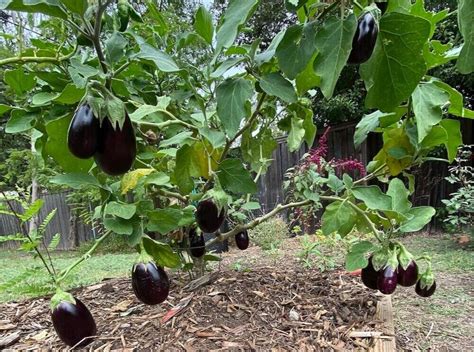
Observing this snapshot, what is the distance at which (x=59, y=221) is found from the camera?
5836 millimetres

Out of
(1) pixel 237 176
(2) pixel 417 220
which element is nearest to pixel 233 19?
(1) pixel 237 176

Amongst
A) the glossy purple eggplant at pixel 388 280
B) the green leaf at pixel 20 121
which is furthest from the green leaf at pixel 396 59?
the green leaf at pixel 20 121

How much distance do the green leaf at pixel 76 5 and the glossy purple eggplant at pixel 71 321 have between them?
1.29 feet

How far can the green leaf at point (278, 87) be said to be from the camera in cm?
40

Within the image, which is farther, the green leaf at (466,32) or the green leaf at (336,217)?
the green leaf at (336,217)

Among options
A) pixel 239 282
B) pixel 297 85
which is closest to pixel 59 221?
pixel 239 282

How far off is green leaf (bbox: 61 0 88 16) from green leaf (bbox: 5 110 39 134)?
30 centimetres

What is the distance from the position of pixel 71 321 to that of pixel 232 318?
0.35 metres

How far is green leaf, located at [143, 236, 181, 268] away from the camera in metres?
0.55

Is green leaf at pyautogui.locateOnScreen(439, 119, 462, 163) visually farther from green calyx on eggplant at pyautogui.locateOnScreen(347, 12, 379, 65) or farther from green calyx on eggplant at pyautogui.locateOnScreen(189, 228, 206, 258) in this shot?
green calyx on eggplant at pyautogui.locateOnScreen(189, 228, 206, 258)

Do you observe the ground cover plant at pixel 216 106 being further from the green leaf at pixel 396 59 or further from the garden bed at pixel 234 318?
the garden bed at pixel 234 318

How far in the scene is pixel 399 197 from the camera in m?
0.63

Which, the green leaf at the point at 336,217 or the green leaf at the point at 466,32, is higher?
the green leaf at the point at 466,32

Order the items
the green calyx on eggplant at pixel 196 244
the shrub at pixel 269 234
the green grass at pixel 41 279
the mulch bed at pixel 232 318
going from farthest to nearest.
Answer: the shrub at pixel 269 234
the green calyx on eggplant at pixel 196 244
the mulch bed at pixel 232 318
the green grass at pixel 41 279
